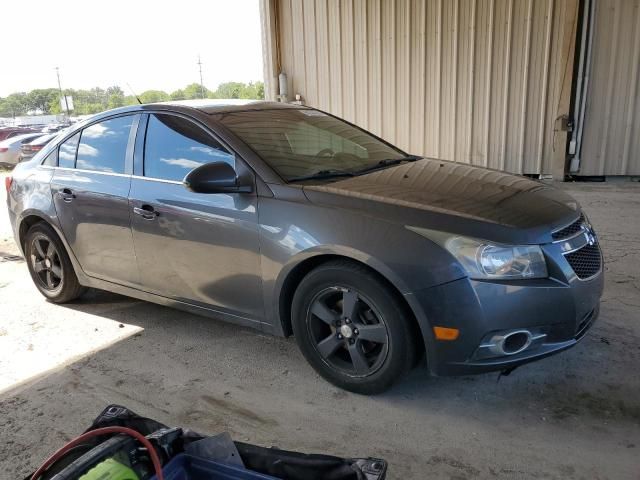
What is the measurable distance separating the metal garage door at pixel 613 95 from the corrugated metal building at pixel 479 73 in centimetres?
1

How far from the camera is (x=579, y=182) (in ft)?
26.3

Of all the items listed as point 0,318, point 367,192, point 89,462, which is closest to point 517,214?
point 367,192

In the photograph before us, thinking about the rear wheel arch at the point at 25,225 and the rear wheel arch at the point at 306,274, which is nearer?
the rear wheel arch at the point at 306,274

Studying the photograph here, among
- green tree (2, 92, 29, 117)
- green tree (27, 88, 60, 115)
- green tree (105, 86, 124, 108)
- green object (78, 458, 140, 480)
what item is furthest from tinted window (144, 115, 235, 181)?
green tree (27, 88, 60, 115)

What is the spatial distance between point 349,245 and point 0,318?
3.25 meters

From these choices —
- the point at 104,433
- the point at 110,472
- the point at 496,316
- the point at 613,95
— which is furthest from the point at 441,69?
the point at 110,472

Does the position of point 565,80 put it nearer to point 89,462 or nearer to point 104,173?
point 104,173

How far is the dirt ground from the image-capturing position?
8.14 feet

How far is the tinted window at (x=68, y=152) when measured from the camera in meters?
4.14

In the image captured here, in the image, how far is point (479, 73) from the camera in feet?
27.2

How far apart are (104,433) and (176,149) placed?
2.07 meters

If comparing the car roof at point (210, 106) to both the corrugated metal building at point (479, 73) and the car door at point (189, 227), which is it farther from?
the corrugated metal building at point (479, 73)

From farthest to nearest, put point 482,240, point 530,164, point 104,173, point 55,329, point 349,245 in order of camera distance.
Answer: point 530,164
point 55,329
point 104,173
point 349,245
point 482,240

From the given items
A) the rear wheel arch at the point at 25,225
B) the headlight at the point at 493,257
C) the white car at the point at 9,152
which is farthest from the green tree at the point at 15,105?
the headlight at the point at 493,257
